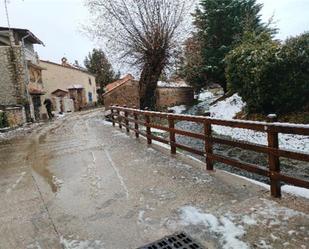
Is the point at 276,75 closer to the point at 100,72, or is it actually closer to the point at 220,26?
the point at 220,26

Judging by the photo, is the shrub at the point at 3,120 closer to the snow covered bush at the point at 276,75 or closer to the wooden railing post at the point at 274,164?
the snow covered bush at the point at 276,75

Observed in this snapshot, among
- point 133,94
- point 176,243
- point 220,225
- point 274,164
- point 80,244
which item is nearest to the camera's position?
point 176,243

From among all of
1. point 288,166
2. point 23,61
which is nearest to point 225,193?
point 288,166

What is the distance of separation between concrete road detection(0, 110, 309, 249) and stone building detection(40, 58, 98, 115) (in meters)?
36.9

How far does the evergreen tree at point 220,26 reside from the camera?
2581 centimetres

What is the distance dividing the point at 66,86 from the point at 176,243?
46.8 m

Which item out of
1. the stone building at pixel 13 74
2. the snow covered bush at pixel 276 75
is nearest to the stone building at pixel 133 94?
the stone building at pixel 13 74

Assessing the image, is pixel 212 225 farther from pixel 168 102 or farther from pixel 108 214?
pixel 168 102

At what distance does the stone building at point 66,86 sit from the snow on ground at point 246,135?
2628cm

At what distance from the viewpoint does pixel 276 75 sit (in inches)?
543

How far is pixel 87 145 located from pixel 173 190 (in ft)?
19.5

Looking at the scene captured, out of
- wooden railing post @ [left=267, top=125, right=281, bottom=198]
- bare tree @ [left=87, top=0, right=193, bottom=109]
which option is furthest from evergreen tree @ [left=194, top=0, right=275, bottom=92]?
wooden railing post @ [left=267, top=125, right=281, bottom=198]

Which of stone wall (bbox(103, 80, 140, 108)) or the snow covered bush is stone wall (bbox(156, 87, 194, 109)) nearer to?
stone wall (bbox(103, 80, 140, 108))

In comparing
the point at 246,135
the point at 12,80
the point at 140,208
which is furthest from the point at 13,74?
the point at 140,208
